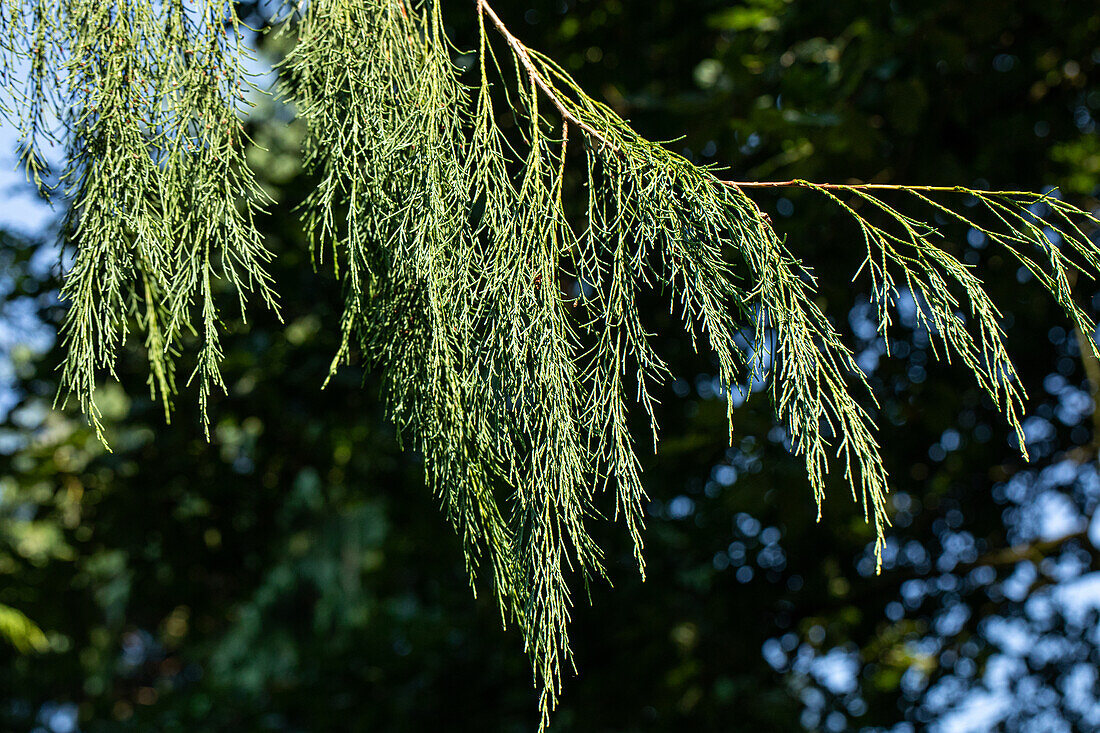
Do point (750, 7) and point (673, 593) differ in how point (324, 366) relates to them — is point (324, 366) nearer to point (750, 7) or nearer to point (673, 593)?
point (673, 593)

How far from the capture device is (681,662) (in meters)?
3.62

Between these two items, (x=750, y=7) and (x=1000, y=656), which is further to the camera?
(x=1000, y=656)

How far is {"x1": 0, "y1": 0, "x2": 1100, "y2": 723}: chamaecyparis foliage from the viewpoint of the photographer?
42.3 inches

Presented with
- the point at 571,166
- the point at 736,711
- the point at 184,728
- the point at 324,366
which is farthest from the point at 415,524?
the point at 184,728

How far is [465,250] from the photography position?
1130 millimetres

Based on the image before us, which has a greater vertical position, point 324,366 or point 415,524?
point 324,366

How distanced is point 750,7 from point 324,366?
1.92 meters

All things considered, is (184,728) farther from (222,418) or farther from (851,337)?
(851,337)

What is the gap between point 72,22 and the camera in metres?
1.34

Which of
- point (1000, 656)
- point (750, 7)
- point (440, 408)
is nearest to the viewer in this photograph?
point (440, 408)

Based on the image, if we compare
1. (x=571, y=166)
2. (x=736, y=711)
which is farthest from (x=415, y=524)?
(x=571, y=166)

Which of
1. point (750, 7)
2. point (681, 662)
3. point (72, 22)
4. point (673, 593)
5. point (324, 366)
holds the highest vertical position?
point (750, 7)

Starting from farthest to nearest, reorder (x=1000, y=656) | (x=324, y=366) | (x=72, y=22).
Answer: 1. (x=1000, y=656)
2. (x=324, y=366)
3. (x=72, y=22)

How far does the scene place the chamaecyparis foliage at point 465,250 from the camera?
3.52 feet
